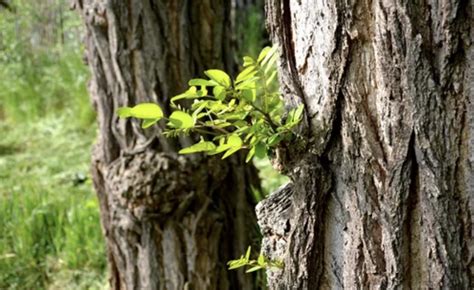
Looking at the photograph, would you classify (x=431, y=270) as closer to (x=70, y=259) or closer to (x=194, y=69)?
(x=194, y=69)

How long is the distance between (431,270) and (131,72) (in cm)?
171

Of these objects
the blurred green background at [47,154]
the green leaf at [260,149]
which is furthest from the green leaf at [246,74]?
the blurred green background at [47,154]

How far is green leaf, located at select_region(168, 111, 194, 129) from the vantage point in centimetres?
133

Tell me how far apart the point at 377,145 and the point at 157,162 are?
5.07 feet

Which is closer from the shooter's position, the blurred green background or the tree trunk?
the tree trunk

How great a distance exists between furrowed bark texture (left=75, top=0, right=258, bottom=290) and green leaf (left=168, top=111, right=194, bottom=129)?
54.5 inches

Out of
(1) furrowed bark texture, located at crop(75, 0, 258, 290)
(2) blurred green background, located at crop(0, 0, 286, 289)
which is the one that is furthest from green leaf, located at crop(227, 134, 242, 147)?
(2) blurred green background, located at crop(0, 0, 286, 289)

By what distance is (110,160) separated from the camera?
9.48 feet

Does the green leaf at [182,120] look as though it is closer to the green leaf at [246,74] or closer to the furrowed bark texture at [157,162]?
the green leaf at [246,74]

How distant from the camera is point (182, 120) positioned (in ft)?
4.39

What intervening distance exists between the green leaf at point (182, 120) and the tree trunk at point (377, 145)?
170 mm

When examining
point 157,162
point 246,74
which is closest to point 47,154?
point 157,162

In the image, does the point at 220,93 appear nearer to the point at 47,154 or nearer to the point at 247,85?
the point at 247,85

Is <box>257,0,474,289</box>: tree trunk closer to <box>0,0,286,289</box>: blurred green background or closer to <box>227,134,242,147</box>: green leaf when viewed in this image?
<box>227,134,242,147</box>: green leaf
